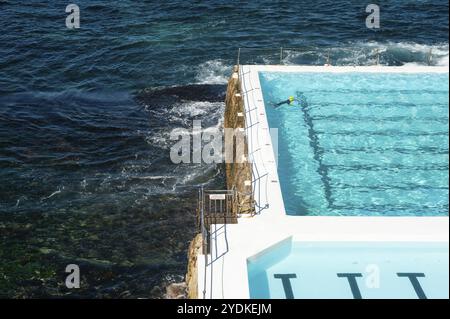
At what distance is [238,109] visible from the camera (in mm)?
21859

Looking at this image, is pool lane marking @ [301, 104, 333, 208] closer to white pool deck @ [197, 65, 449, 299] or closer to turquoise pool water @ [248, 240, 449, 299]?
white pool deck @ [197, 65, 449, 299]

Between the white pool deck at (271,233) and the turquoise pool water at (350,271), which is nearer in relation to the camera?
the white pool deck at (271,233)

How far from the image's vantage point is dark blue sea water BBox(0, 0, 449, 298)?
62.6ft

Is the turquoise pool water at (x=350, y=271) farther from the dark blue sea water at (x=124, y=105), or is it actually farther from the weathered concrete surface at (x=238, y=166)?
the dark blue sea water at (x=124, y=105)

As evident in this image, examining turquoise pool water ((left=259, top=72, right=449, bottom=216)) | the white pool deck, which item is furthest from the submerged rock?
turquoise pool water ((left=259, top=72, right=449, bottom=216))

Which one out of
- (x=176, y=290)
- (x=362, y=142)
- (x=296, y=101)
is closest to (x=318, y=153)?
(x=362, y=142)

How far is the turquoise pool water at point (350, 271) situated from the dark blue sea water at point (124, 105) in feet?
13.7

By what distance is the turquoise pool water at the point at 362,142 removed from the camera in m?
17.8

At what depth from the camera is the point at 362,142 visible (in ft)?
67.5

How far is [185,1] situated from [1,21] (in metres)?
10.8

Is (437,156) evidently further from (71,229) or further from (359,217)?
(71,229)

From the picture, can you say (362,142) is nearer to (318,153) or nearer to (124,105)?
(318,153)

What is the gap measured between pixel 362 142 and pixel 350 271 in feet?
21.8

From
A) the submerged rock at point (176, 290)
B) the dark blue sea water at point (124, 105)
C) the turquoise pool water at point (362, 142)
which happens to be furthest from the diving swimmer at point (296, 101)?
the submerged rock at point (176, 290)
